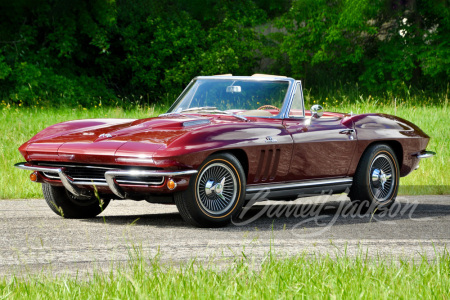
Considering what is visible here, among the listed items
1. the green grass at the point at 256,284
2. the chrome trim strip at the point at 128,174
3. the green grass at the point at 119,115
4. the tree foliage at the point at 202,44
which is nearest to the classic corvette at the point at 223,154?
the chrome trim strip at the point at 128,174

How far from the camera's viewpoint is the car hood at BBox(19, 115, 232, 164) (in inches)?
284

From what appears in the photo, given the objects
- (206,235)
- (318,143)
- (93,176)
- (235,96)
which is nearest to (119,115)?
(235,96)

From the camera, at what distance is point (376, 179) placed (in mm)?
9383

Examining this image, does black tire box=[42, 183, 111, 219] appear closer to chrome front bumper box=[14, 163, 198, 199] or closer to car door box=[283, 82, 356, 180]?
chrome front bumper box=[14, 163, 198, 199]

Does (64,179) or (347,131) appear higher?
(347,131)

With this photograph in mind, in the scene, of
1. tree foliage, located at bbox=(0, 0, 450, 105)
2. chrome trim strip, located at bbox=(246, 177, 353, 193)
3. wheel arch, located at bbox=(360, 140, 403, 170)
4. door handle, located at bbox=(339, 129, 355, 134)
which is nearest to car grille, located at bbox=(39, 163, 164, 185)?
chrome trim strip, located at bbox=(246, 177, 353, 193)

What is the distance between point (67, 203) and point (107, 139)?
1.20m

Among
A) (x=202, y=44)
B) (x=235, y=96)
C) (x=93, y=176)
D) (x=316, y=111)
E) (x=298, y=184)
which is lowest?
(x=298, y=184)

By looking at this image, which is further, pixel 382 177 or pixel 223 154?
pixel 382 177

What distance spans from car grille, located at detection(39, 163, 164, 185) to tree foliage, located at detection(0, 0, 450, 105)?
803 inches

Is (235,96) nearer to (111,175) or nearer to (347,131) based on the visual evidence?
(347,131)

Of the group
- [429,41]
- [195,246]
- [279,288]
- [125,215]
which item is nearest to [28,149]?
[125,215]

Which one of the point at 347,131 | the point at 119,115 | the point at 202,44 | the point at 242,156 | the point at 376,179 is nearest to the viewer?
the point at 242,156

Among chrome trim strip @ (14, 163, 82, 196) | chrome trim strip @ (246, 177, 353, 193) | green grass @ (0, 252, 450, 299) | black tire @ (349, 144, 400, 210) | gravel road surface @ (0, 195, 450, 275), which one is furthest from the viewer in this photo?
black tire @ (349, 144, 400, 210)
